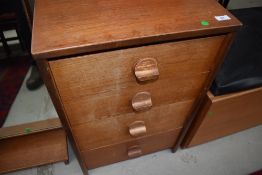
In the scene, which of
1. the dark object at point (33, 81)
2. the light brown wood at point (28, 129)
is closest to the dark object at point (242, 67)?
the light brown wood at point (28, 129)

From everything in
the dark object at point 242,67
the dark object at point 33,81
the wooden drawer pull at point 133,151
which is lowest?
the dark object at point 33,81

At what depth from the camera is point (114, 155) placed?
2.80ft

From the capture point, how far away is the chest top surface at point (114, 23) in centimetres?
39

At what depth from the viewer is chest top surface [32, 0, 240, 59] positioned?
1.28 feet

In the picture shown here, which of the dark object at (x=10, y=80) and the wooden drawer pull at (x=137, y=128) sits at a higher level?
the wooden drawer pull at (x=137, y=128)

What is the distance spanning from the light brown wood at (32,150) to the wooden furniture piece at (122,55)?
304mm

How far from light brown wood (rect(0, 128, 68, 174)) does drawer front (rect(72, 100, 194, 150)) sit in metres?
0.26

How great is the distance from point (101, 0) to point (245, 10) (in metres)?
0.85

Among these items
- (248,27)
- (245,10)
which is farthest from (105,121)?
(245,10)

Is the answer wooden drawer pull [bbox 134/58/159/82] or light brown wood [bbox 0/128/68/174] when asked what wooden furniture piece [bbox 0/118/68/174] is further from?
wooden drawer pull [bbox 134/58/159/82]

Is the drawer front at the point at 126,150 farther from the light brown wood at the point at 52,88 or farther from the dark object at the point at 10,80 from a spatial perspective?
the dark object at the point at 10,80

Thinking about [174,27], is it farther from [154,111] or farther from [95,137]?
[95,137]

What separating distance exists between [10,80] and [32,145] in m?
0.59

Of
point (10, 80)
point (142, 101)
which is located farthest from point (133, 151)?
point (10, 80)
